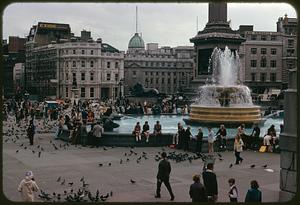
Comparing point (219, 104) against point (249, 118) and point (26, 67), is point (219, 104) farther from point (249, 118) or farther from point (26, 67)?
point (26, 67)

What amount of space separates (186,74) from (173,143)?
131 meters

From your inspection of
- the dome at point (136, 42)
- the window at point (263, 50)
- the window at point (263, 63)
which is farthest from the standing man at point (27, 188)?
the dome at point (136, 42)

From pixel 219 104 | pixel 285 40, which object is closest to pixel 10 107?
pixel 219 104

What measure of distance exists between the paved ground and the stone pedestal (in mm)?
2114

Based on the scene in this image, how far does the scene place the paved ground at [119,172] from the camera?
1263 cm

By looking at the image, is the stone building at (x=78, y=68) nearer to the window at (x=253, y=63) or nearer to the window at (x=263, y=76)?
the window at (x=253, y=63)

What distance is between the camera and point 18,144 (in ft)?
78.5

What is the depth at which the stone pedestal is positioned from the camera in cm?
905

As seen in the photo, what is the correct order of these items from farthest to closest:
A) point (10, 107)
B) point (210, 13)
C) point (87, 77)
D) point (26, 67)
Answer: point (26, 67)
point (87, 77)
point (10, 107)
point (210, 13)

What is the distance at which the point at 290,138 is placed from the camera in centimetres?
913

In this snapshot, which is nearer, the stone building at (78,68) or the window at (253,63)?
the window at (253,63)

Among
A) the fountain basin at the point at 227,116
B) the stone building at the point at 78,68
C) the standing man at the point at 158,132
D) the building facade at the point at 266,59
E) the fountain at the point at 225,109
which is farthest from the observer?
the stone building at the point at 78,68

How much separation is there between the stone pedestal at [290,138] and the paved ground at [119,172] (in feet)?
6.94

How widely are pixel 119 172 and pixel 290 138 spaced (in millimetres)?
7729
